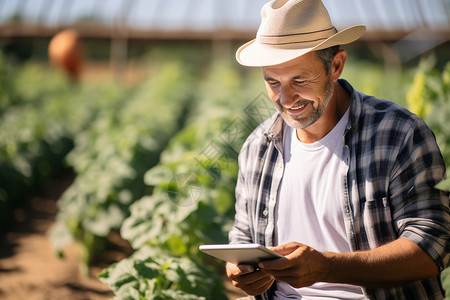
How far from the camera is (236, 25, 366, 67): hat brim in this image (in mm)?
1776

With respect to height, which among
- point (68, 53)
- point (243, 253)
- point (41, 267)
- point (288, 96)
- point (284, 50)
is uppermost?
point (68, 53)

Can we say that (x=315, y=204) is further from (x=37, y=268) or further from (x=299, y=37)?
(x=37, y=268)

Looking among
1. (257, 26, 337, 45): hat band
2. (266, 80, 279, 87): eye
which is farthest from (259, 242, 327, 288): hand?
(257, 26, 337, 45): hat band

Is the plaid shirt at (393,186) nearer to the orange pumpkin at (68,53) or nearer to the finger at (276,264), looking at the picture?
the finger at (276,264)

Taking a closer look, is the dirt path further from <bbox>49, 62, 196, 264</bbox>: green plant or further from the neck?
the neck

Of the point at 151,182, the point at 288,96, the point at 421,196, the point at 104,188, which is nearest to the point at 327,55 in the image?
the point at 288,96

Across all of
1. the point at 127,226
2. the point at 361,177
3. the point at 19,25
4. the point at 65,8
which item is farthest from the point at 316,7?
the point at 65,8

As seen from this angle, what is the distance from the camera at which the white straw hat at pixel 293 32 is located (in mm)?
1811

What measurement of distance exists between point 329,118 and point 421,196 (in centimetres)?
46

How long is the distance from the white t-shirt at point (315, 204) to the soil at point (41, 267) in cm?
158

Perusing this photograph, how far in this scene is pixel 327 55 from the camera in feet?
6.11

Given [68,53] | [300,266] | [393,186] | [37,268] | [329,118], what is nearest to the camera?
[300,266]

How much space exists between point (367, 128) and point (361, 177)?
18 cm

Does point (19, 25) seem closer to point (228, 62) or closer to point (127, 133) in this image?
point (228, 62)
